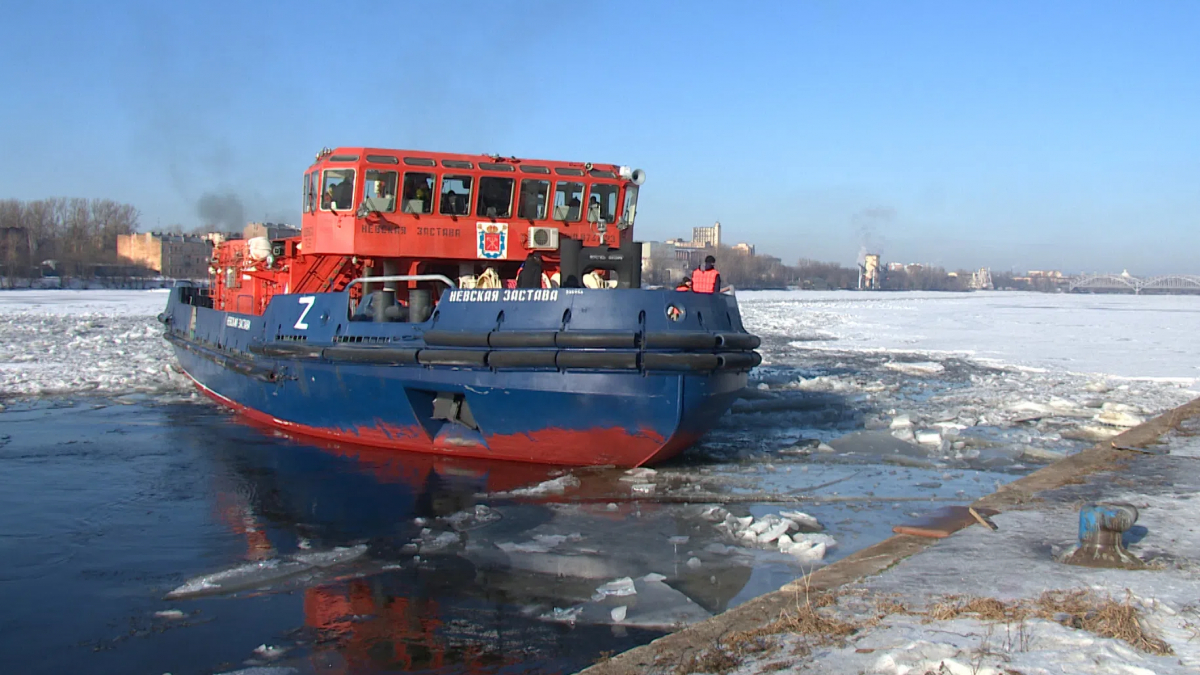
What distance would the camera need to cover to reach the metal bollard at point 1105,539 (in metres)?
4.67

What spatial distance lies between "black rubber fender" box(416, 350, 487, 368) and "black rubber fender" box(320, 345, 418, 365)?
160 millimetres

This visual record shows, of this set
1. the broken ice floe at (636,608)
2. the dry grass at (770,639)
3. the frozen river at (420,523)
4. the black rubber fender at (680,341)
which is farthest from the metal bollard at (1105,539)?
the black rubber fender at (680,341)

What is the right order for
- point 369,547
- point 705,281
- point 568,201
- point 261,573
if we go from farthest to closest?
point 568,201, point 705,281, point 369,547, point 261,573

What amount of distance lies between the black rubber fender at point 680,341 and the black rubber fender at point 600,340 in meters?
0.15

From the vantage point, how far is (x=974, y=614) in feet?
12.8

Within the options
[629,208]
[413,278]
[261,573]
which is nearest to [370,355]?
[413,278]

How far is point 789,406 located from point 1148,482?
5.44 m

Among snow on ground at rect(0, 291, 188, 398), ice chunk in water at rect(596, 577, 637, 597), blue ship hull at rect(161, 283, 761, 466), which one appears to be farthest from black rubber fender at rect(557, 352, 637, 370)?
snow on ground at rect(0, 291, 188, 398)

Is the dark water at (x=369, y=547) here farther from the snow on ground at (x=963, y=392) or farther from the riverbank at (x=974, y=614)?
the snow on ground at (x=963, y=392)

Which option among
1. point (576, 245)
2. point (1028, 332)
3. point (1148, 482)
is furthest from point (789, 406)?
point (1028, 332)

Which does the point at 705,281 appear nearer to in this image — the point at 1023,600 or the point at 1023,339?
the point at 1023,600

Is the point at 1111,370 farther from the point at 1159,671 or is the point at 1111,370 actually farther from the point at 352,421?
the point at 1159,671

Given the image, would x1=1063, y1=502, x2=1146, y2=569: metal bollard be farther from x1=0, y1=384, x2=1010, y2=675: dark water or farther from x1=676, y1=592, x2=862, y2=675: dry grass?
x1=676, y1=592, x2=862, y2=675: dry grass

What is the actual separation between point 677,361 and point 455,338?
192cm
